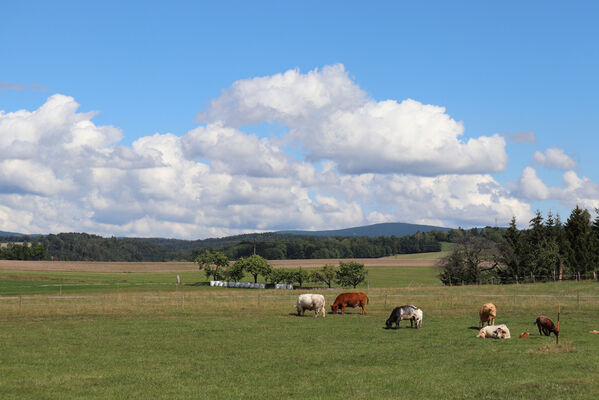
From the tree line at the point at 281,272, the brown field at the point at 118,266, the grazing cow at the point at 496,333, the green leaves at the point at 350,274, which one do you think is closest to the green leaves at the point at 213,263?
the tree line at the point at 281,272

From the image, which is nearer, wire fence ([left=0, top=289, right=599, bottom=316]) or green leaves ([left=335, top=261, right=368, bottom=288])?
wire fence ([left=0, top=289, right=599, bottom=316])

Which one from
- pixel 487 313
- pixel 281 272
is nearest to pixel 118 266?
pixel 281 272

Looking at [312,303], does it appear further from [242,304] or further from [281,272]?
[281,272]

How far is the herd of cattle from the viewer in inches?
1069

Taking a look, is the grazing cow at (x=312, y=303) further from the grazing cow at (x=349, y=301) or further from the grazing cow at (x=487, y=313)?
the grazing cow at (x=487, y=313)

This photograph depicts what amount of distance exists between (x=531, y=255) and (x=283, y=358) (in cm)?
8336

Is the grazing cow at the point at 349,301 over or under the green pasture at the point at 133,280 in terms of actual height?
over

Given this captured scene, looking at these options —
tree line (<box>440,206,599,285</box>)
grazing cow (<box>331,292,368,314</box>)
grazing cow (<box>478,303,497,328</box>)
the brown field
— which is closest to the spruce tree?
tree line (<box>440,206,599,285</box>)

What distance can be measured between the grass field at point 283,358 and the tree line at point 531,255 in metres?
57.9

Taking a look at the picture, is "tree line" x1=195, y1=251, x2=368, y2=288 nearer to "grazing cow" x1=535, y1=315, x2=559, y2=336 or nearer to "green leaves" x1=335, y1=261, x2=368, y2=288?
"green leaves" x1=335, y1=261, x2=368, y2=288

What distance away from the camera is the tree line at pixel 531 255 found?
95.6 metres

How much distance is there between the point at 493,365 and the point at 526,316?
2129 cm

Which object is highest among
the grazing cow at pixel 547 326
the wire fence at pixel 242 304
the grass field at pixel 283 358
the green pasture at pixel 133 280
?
the grazing cow at pixel 547 326

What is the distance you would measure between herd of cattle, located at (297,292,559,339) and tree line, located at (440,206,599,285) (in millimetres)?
57425
